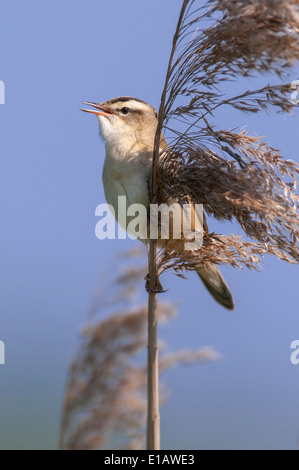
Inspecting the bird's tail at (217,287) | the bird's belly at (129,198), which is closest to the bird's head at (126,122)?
the bird's belly at (129,198)

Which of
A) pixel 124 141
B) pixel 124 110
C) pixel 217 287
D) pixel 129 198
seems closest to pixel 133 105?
pixel 124 110

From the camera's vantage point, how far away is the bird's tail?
126 inches

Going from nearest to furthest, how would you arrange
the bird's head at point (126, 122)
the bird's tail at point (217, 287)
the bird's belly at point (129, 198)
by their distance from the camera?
Answer: the bird's belly at point (129, 198)
the bird's head at point (126, 122)
the bird's tail at point (217, 287)

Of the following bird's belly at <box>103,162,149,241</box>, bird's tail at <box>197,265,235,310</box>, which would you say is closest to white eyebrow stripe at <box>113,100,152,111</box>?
bird's belly at <box>103,162,149,241</box>

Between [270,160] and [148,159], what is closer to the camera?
[270,160]

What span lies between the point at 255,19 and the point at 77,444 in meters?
1.65

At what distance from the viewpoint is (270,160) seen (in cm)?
185

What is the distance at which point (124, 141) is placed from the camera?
272cm

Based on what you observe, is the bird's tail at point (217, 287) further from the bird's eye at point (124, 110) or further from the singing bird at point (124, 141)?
the bird's eye at point (124, 110)

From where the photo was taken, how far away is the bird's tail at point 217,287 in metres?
3.19

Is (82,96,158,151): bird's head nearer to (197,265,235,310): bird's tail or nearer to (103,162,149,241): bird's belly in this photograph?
(103,162,149,241): bird's belly

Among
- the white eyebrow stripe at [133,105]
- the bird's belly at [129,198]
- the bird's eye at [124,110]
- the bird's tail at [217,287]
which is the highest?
the white eyebrow stripe at [133,105]
